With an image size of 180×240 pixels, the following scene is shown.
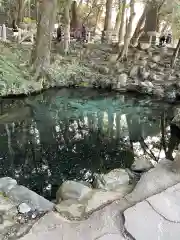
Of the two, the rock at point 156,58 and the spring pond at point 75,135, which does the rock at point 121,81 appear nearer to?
the spring pond at point 75,135

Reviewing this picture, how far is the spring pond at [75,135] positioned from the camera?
573 centimetres

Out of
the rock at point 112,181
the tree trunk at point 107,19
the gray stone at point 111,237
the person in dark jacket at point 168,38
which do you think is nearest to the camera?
the gray stone at point 111,237

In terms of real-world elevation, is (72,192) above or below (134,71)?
below

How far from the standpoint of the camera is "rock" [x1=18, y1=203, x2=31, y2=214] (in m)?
3.44

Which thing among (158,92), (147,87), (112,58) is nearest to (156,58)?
(112,58)

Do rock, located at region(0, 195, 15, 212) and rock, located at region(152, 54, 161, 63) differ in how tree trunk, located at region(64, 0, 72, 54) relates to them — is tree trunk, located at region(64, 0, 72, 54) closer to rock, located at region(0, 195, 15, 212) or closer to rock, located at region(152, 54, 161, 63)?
rock, located at region(152, 54, 161, 63)

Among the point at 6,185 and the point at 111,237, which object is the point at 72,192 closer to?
the point at 6,185

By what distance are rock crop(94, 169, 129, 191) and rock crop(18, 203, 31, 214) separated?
1298mm

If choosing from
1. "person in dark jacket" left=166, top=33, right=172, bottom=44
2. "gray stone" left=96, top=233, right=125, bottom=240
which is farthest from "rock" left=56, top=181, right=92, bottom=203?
"person in dark jacket" left=166, top=33, right=172, bottom=44

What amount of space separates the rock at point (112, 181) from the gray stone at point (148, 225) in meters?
1.08

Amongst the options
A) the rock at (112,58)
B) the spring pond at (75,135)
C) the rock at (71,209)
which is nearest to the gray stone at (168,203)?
the rock at (71,209)

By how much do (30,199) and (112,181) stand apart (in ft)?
4.40

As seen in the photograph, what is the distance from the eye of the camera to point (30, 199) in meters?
3.79

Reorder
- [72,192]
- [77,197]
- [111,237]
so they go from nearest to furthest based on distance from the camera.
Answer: [111,237] < [77,197] < [72,192]
